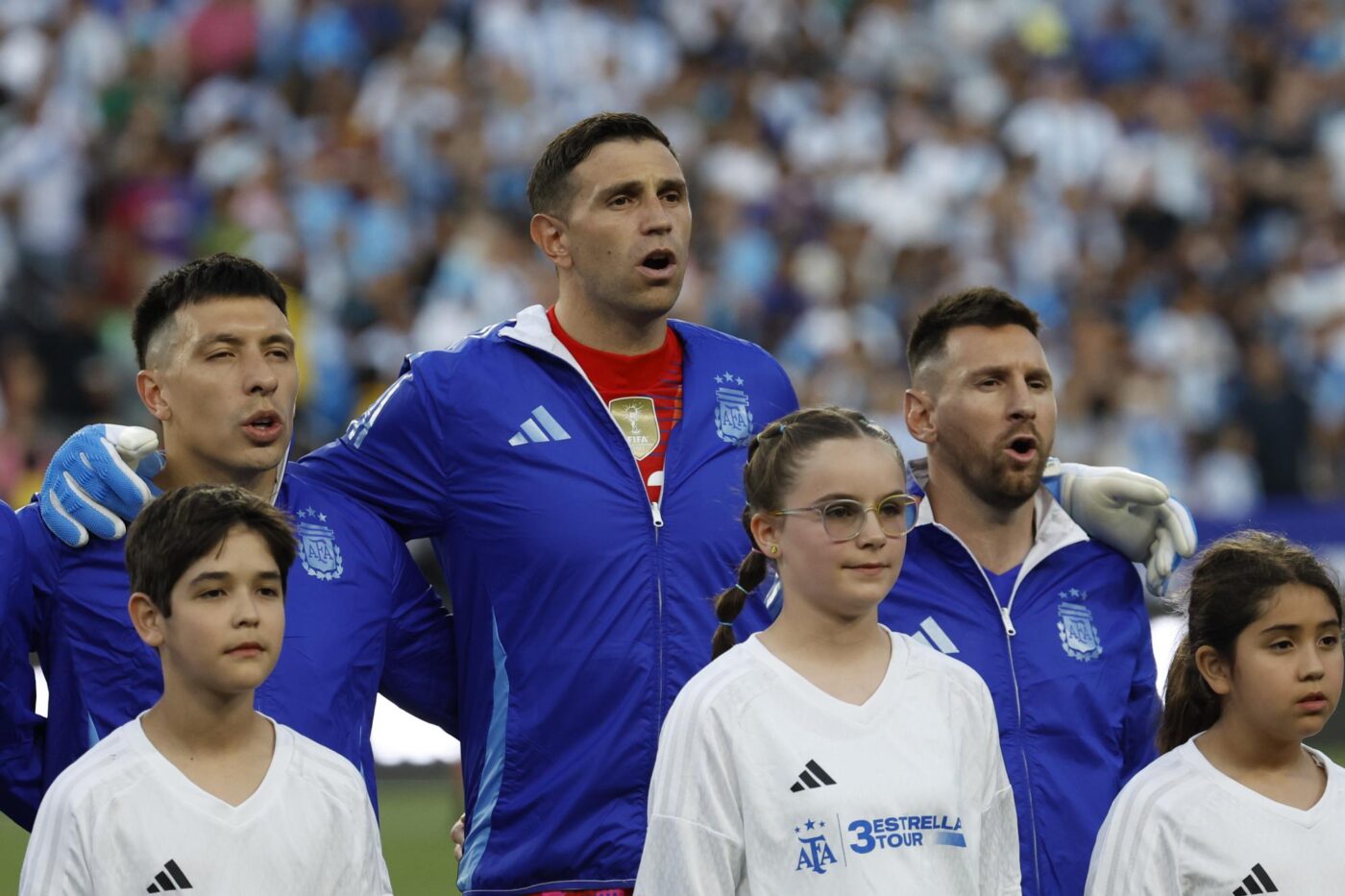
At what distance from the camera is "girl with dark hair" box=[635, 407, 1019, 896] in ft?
12.9

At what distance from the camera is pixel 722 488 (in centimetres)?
512

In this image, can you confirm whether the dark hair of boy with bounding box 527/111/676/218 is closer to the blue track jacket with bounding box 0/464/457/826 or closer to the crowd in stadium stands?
the blue track jacket with bounding box 0/464/457/826

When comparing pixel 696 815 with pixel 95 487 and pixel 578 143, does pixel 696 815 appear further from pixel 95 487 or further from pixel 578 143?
pixel 578 143

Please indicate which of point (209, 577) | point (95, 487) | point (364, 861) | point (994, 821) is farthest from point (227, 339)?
point (994, 821)

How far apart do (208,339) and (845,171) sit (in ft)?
40.0

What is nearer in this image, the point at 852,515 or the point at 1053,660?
the point at 852,515

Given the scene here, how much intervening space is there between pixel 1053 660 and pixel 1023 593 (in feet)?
0.61

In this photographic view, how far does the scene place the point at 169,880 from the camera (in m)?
3.96

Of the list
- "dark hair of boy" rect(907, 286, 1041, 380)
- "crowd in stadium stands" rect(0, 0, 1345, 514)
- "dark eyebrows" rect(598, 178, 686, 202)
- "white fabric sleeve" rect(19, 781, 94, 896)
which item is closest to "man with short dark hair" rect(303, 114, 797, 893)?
"dark eyebrows" rect(598, 178, 686, 202)

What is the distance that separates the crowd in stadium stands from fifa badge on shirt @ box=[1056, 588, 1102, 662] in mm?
8412

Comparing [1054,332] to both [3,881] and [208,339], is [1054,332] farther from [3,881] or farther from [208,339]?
[208,339]

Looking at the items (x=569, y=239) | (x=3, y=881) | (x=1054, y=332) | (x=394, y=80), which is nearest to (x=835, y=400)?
(x=1054, y=332)

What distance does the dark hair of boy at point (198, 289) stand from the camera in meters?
4.89

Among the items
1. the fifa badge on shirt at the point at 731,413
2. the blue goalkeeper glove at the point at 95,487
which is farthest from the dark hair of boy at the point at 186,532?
the fifa badge on shirt at the point at 731,413
